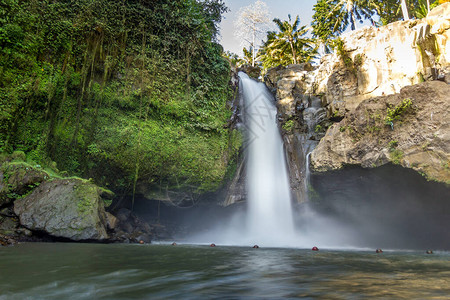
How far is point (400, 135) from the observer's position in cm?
1006

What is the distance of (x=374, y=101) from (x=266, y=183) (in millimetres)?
7056

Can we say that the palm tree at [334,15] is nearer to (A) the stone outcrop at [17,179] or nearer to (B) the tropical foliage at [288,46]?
(B) the tropical foliage at [288,46]

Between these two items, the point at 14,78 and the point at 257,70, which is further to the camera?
the point at 257,70

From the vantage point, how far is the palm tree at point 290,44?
26.1 meters

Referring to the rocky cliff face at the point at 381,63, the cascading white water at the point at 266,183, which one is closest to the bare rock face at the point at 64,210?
the cascading white water at the point at 266,183

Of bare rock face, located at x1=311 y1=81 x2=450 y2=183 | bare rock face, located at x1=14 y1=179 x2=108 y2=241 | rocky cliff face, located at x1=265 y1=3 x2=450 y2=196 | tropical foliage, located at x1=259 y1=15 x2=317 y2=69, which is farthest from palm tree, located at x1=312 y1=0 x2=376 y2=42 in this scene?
bare rock face, located at x1=14 y1=179 x2=108 y2=241

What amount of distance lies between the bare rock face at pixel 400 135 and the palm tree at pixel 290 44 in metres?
16.9

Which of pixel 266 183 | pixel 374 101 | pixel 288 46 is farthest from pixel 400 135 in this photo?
pixel 288 46

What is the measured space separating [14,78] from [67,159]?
397 cm

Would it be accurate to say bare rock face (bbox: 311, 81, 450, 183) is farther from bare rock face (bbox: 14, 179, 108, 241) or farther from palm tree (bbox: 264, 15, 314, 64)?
palm tree (bbox: 264, 15, 314, 64)

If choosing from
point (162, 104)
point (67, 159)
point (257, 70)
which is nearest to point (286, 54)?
point (257, 70)

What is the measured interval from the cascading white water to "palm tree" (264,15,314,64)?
41.0ft

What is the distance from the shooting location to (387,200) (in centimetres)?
1198

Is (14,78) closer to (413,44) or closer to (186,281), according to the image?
(186,281)
